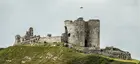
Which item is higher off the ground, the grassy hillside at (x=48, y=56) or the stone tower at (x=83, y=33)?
the stone tower at (x=83, y=33)

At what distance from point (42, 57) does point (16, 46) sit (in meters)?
15.3

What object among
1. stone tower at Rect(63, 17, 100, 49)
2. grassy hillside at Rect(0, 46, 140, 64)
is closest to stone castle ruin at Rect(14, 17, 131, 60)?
stone tower at Rect(63, 17, 100, 49)

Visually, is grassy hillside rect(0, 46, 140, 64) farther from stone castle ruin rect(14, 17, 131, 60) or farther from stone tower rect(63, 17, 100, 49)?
stone tower rect(63, 17, 100, 49)

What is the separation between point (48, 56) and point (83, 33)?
1548cm

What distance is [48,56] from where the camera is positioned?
151125mm

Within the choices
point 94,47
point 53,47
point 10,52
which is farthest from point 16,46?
point 94,47

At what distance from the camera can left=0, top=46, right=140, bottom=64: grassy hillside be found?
142 metres

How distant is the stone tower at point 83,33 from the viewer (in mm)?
158500

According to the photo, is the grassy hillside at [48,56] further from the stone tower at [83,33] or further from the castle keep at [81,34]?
the stone tower at [83,33]

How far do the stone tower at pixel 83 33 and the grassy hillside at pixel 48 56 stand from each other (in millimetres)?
7827

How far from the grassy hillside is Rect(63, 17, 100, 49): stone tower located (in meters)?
7.83

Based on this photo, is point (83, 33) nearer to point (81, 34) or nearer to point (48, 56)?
point (81, 34)

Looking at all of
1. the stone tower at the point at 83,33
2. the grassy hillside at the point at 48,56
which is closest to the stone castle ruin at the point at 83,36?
the stone tower at the point at 83,33

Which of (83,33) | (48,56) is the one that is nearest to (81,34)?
(83,33)
